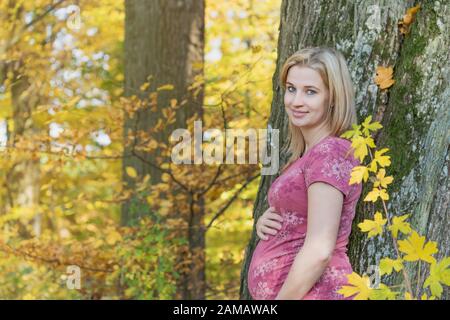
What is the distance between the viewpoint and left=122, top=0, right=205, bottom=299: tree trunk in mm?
6961

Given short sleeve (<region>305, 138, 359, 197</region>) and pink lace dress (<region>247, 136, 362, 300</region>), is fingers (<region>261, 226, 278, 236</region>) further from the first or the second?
short sleeve (<region>305, 138, 359, 197</region>)

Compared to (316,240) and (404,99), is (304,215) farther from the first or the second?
(404,99)

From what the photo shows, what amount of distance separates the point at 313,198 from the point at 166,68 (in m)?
4.41

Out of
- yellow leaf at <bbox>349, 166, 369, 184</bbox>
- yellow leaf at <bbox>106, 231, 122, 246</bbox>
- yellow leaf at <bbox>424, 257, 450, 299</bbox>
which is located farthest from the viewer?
yellow leaf at <bbox>106, 231, 122, 246</bbox>

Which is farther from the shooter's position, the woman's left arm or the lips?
the lips

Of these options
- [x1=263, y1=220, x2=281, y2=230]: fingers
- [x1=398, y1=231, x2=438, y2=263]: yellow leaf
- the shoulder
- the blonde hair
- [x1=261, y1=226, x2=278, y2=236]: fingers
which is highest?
the blonde hair

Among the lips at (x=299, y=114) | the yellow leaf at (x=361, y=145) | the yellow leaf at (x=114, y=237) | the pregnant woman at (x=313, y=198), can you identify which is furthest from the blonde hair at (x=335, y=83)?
the yellow leaf at (x=114, y=237)

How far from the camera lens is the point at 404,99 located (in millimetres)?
3602

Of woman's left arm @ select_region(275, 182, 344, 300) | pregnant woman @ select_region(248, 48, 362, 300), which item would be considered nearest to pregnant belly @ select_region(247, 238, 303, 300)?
pregnant woman @ select_region(248, 48, 362, 300)

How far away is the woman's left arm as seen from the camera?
2.83m

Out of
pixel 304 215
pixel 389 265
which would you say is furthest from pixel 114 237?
pixel 389 265

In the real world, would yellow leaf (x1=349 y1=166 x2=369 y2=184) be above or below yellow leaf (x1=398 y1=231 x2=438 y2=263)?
above

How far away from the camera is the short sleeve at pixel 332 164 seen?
2.89m

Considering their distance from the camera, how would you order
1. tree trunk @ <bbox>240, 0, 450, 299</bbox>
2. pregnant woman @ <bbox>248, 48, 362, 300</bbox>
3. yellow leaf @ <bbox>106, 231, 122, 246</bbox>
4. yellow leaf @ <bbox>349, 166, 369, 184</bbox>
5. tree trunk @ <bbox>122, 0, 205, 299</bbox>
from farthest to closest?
tree trunk @ <bbox>122, 0, 205, 299</bbox>
yellow leaf @ <bbox>106, 231, 122, 246</bbox>
tree trunk @ <bbox>240, 0, 450, 299</bbox>
pregnant woman @ <bbox>248, 48, 362, 300</bbox>
yellow leaf @ <bbox>349, 166, 369, 184</bbox>
